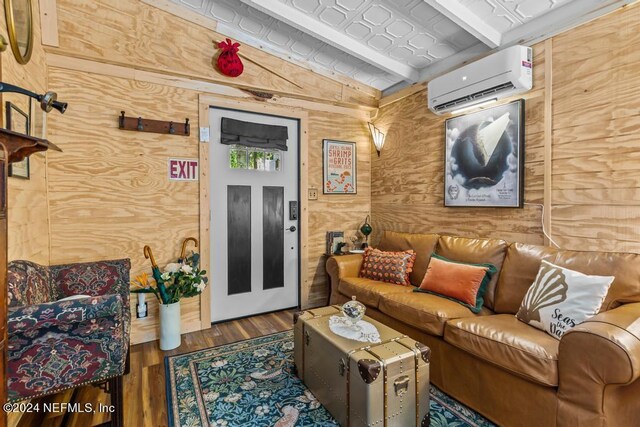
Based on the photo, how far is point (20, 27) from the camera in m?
1.90

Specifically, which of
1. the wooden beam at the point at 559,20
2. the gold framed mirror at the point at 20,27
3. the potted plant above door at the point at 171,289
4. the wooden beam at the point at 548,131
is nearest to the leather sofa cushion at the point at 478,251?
the wooden beam at the point at 548,131

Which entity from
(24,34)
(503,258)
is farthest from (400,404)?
(24,34)

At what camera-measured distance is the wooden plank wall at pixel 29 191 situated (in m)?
1.75

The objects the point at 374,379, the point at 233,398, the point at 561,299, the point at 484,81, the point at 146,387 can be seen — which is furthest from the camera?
the point at 484,81

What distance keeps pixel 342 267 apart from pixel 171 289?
1539 mm

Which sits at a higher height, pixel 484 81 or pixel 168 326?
pixel 484 81

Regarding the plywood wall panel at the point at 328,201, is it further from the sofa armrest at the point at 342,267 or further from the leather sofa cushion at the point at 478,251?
the leather sofa cushion at the point at 478,251

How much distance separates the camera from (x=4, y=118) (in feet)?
5.44

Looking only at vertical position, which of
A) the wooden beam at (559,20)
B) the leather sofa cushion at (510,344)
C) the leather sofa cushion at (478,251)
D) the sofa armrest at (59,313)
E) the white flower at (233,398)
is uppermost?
the wooden beam at (559,20)

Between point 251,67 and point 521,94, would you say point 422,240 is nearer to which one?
point 521,94

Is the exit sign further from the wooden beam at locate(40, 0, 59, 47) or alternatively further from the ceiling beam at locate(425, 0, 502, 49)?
the ceiling beam at locate(425, 0, 502, 49)

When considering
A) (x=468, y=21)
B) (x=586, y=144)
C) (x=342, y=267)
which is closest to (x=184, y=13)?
(x=468, y=21)

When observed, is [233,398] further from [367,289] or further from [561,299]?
[561,299]

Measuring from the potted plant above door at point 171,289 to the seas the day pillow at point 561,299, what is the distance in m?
2.41
